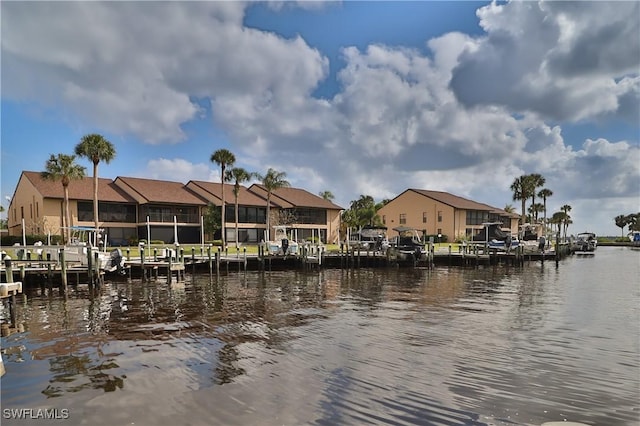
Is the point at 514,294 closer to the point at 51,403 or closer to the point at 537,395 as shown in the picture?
the point at 537,395

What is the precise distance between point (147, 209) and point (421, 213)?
42813 mm

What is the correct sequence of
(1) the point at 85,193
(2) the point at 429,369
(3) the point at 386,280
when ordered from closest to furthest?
(2) the point at 429,369 < (3) the point at 386,280 < (1) the point at 85,193

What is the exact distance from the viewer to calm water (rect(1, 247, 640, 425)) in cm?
714

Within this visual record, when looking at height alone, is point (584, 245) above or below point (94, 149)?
below

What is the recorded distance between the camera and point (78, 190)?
47.2 metres

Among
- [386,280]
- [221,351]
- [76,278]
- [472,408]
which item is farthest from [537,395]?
[76,278]

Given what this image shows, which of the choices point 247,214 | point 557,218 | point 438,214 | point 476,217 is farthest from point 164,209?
point 557,218

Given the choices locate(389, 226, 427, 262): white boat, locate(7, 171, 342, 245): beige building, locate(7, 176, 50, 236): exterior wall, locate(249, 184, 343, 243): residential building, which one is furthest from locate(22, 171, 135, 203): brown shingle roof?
locate(389, 226, 427, 262): white boat

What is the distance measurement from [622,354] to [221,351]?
32.6 ft

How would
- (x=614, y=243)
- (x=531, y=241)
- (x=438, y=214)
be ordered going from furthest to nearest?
(x=614, y=243)
(x=438, y=214)
(x=531, y=241)

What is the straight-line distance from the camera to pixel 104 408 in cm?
718

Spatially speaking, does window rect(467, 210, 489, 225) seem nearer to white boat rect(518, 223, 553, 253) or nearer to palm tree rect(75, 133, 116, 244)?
white boat rect(518, 223, 553, 253)

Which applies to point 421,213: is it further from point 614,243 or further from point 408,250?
point 614,243

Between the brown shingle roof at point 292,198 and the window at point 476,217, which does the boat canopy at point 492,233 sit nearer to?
the window at point 476,217
